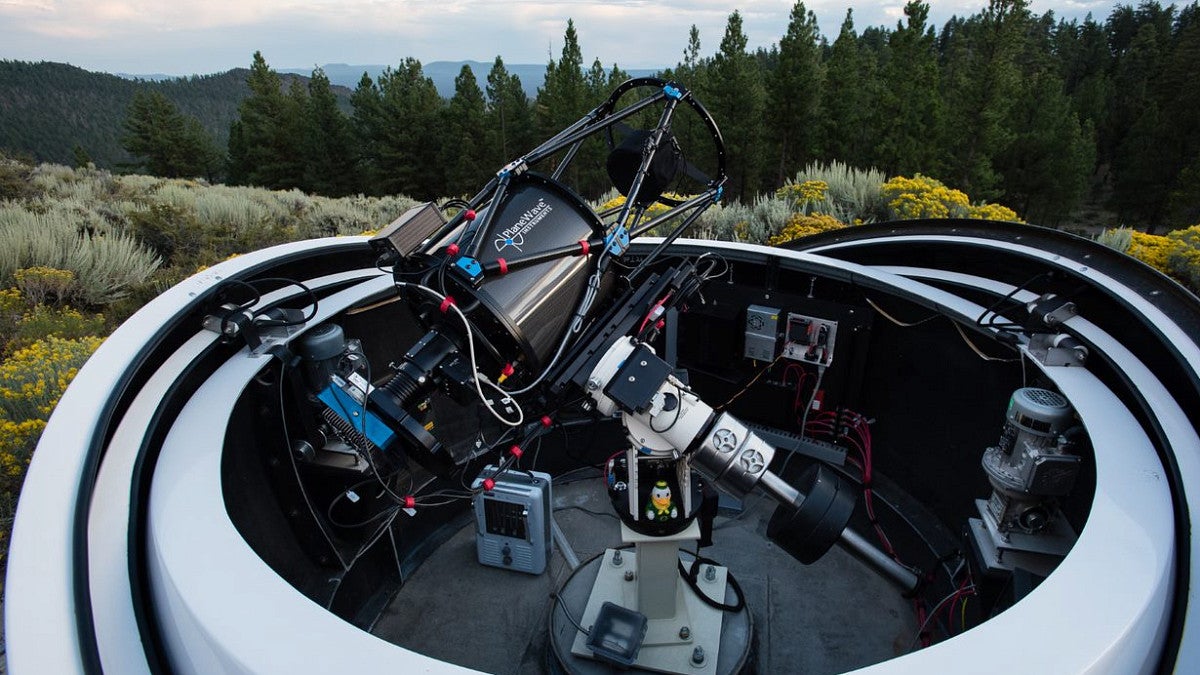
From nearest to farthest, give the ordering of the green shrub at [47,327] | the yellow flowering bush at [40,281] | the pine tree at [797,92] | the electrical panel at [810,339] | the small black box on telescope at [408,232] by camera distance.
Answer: the small black box on telescope at [408,232] < the electrical panel at [810,339] < the green shrub at [47,327] < the yellow flowering bush at [40,281] < the pine tree at [797,92]

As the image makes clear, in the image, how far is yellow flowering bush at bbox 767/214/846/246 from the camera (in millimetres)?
7793

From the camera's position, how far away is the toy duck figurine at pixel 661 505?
279 cm

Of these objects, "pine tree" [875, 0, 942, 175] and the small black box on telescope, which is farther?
"pine tree" [875, 0, 942, 175]

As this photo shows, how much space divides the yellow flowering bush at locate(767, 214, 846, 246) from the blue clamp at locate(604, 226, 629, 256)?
220 inches

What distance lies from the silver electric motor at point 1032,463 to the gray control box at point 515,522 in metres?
2.56

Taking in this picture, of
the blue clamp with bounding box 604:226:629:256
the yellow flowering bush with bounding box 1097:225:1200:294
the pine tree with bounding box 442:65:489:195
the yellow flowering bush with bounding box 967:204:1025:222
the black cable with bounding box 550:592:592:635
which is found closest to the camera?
the blue clamp with bounding box 604:226:629:256

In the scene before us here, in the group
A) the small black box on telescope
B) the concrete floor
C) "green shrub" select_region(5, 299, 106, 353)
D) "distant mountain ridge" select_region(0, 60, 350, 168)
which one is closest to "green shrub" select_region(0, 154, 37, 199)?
"green shrub" select_region(5, 299, 106, 353)

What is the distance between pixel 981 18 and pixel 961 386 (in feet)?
84.7

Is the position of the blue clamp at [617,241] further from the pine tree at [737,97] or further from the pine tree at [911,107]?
the pine tree at [737,97]

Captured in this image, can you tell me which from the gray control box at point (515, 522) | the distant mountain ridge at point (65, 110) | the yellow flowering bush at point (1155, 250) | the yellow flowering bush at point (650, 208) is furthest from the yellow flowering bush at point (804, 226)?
the distant mountain ridge at point (65, 110)

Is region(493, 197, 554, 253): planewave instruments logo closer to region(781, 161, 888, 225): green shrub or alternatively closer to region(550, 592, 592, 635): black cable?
region(550, 592, 592, 635): black cable

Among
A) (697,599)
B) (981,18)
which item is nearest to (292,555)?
(697,599)

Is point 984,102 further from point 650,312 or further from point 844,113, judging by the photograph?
point 650,312

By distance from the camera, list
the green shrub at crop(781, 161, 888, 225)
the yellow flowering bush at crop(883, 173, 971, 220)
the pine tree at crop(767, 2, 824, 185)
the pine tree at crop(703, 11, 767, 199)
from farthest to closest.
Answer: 1. the pine tree at crop(703, 11, 767, 199)
2. the pine tree at crop(767, 2, 824, 185)
3. the green shrub at crop(781, 161, 888, 225)
4. the yellow flowering bush at crop(883, 173, 971, 220)
